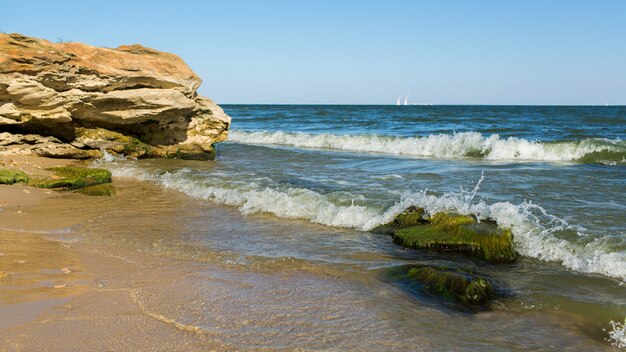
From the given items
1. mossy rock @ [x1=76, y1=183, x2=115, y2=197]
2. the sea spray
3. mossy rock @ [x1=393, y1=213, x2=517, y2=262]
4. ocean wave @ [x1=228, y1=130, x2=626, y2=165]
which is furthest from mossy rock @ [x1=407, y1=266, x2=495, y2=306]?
ocean wave @ [x1=228, y1=130, x2=626, y2=165]

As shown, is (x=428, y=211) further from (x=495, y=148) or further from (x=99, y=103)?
(x=495, y=148)

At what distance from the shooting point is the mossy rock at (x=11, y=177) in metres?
9.38

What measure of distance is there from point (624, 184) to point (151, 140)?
11.7 m

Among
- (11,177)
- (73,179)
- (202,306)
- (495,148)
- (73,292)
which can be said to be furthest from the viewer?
(495,148)

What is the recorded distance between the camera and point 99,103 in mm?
13047

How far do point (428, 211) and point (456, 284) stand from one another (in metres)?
2.57

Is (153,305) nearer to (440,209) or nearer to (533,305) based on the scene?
(533,305)

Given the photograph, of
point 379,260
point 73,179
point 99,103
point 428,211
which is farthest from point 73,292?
point 99,103

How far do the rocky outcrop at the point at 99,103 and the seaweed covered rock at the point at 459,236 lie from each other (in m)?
8.71

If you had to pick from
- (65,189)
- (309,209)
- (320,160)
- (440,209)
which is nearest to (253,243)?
(309,209)

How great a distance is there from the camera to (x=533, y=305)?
448cm

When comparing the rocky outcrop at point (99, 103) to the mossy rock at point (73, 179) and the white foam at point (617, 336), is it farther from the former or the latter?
the white foam at point (617, 336)

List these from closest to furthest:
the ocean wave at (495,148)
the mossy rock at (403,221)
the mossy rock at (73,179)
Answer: the mossy rock at (403,221) → the mossy rock at (73,179) → the ocean wave at (495,148)

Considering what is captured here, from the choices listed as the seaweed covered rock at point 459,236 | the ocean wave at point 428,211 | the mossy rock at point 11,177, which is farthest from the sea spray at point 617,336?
the mossy rock at point 11,177
